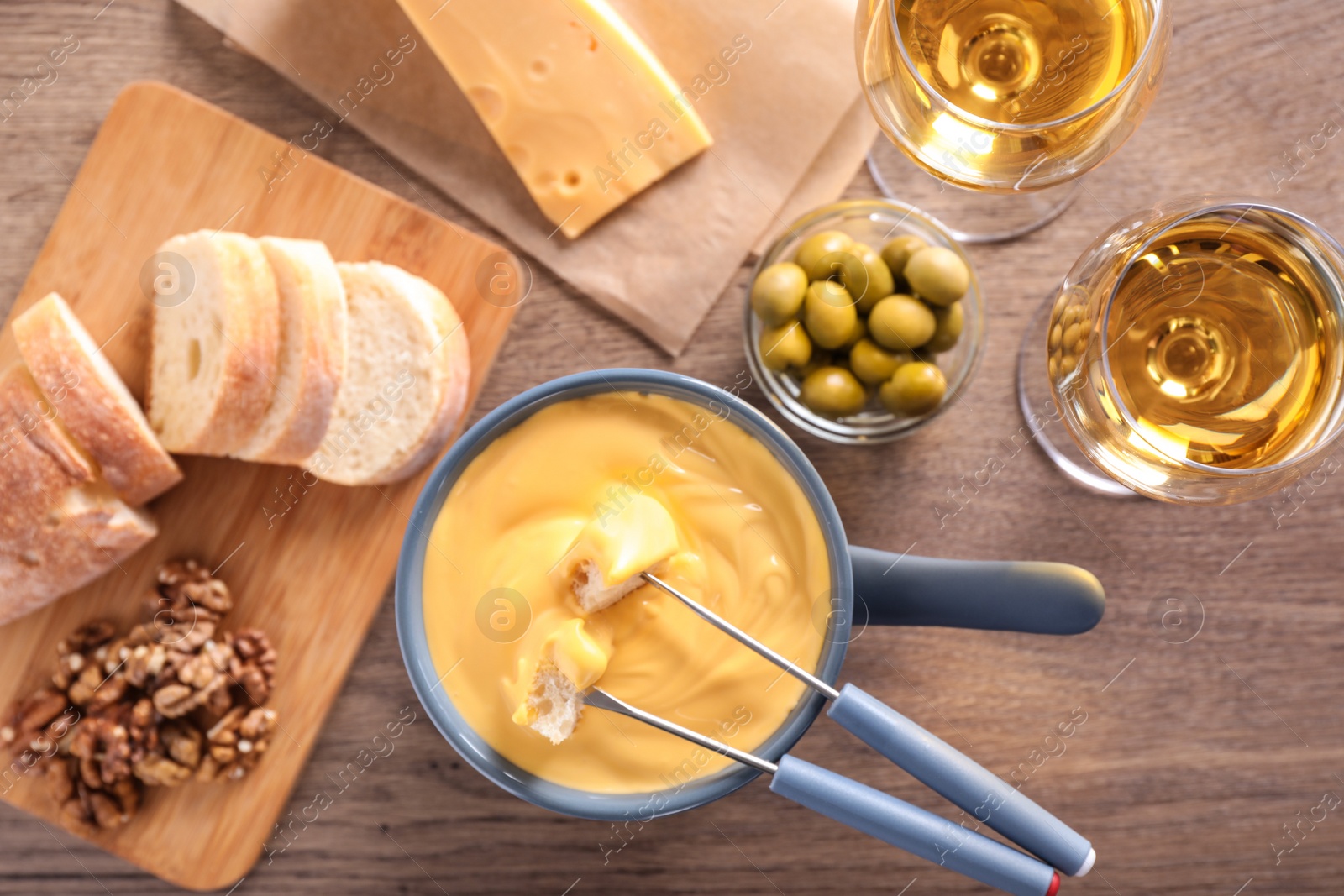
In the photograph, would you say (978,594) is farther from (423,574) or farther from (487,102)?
(487,102)

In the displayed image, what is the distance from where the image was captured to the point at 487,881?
1272mm

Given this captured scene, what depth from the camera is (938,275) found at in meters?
1.10

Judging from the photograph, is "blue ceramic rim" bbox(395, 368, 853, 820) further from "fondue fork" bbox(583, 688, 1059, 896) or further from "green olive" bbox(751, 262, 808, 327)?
"green olive" bbox(751, 262, 808, 327)

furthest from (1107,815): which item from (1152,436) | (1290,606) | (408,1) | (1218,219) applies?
(408,1)

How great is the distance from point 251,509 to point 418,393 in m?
0.31

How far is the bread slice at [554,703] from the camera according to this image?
0.96 metres

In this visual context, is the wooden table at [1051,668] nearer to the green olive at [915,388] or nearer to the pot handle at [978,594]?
the green olive at [915,388]

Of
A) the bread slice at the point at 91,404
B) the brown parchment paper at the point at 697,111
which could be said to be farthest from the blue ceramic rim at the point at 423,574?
the bread slice at the point at 91,404

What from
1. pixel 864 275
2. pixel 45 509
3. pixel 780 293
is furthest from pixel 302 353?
pixel 864 275

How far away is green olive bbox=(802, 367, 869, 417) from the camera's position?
1137mm

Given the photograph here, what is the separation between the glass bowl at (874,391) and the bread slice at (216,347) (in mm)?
634

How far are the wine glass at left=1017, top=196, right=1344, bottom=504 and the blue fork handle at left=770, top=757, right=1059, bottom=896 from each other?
0.41m

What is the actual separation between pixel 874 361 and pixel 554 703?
0.56 meters

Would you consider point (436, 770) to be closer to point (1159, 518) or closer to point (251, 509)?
point (251, 509)
